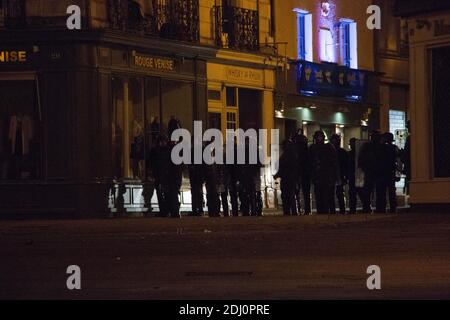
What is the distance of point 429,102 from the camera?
94.5 ft

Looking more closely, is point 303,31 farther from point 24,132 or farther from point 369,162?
point 369,162

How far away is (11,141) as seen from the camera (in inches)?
1300

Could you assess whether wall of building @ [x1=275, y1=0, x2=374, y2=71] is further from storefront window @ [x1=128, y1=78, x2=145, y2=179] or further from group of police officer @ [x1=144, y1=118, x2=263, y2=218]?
group of police officer @ [x1=144, y1=118, x2=263, y2=218]

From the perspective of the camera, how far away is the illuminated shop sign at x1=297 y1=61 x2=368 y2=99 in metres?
41.5

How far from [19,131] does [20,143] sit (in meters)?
0.31

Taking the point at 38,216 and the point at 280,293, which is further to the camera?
the point at 38,216

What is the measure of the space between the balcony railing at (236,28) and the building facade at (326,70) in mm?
1427

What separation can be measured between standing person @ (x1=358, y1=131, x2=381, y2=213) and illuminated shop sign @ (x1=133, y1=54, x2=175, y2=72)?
7356 millimetres

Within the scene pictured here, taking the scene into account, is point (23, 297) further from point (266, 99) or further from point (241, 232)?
point (266, 99)

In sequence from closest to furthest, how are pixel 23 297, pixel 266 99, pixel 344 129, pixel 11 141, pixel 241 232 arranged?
1. pixel 23 297
2. pixel 241 232
3. pixel 11 141
4. pixel 266 99
5. pixel 344 129

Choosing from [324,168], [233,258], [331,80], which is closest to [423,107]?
[324,168]

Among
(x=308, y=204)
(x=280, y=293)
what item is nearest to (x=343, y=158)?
(x=308, y=204)

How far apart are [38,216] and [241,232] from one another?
9.87 m

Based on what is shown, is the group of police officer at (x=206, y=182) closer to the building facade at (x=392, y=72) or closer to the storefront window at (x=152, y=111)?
the storefront window at (x=152, y=111)
